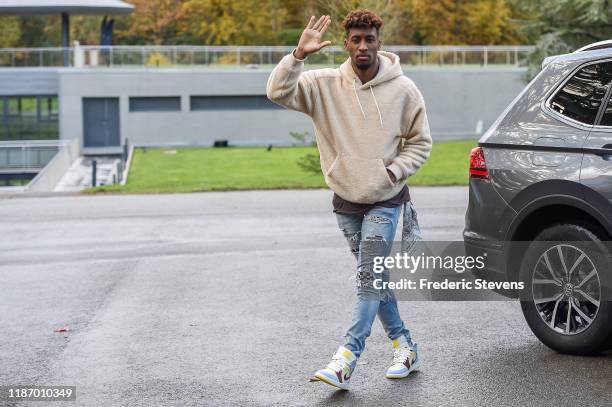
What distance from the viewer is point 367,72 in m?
6.01

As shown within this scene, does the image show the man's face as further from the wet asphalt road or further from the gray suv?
the wet asphalt road

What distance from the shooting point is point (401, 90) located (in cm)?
608

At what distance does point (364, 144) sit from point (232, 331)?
7.49 ft

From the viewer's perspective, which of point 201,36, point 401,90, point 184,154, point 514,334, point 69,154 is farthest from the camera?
point 201,36

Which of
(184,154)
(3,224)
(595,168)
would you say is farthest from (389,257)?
(184,154)

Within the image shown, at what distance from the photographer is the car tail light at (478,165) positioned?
7.16m

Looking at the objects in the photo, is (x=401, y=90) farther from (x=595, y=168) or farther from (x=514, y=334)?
(x=514, y=334)

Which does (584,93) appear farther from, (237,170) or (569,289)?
(237,170)

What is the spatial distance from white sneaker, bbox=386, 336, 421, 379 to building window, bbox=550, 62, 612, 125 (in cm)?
173

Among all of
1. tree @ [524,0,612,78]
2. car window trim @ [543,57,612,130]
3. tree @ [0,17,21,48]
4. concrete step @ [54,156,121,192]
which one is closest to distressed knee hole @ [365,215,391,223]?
car window trim @ [543,57,612,130]

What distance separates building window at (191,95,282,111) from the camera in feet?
170

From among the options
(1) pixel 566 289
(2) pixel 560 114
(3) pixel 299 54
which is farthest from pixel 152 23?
(3) pixel 299 54

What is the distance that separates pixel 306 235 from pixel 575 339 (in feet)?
24.0

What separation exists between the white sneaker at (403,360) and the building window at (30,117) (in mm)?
45657
